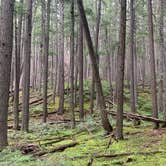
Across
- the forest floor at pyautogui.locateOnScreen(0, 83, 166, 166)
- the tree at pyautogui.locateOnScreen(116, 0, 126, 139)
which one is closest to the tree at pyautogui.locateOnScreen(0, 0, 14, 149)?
the forest floor at pyautogui.locateOnScreen(0, 83, 166, 166)

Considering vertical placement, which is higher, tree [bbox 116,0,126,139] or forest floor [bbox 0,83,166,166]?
tree [bbox 116,0,126,139]

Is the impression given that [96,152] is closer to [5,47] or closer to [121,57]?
[121,57]

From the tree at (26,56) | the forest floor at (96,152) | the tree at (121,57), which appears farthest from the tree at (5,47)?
the tree at (26,56)

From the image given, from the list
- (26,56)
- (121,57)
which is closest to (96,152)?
(121,57)

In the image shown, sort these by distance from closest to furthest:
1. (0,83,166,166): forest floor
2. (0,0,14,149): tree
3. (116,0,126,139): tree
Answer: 1. (0,83,166,166): forest floor
2. (0,0,14,149): tree
3. (116,0,126,139): tree

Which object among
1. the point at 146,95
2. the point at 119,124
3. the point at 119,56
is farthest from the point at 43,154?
the point at 146,95

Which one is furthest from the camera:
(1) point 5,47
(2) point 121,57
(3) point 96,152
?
(2) point 121,57

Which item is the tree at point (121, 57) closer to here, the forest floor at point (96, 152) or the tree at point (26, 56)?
the forest floor at point (96, 152)

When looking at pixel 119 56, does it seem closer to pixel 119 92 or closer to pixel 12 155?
pixel 119 92

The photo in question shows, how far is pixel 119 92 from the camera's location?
9.33m

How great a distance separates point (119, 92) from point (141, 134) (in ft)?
7.55

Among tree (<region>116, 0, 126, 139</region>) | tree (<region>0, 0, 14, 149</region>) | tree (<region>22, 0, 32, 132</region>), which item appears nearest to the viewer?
tree (<region>0, 0, 14, 149</region>)

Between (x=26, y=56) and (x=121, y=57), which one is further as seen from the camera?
(x=26, y=56)

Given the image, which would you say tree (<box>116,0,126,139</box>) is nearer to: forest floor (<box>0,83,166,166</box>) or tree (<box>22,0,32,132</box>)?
forest floor (<box>0,83,166,166</box>)
